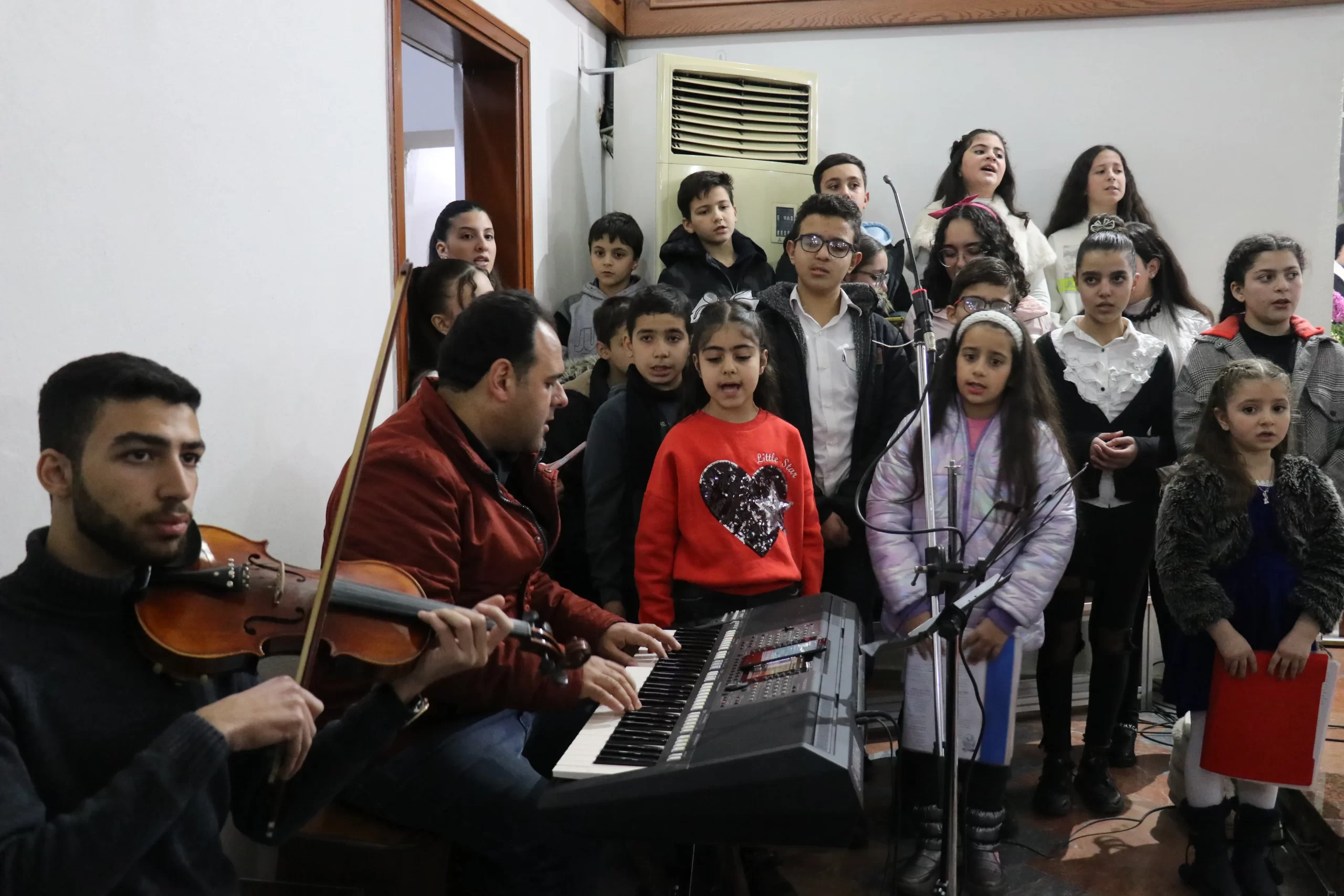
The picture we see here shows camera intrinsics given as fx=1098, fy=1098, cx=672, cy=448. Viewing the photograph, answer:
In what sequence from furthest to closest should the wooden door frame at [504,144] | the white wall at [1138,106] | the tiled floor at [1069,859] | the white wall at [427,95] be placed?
the white wall at [427,95] < the white wall at [1138,106] < the wooden door frame at [504,144] < the tiled floor at [1069,859]

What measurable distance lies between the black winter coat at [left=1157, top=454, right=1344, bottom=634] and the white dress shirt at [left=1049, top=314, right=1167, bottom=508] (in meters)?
0.37

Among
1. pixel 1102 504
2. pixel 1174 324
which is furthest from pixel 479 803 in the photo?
pixel 1174 324

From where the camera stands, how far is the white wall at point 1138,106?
4555mm

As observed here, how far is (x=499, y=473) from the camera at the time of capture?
6.41 ft

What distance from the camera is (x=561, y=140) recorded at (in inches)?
168

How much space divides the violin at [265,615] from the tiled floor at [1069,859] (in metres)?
1.30

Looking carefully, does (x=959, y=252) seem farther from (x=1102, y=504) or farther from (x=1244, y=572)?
(x=1244, y=572)

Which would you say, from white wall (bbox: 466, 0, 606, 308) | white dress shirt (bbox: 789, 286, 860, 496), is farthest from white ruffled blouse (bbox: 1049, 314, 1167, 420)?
white wall (bbox: 466, 0, 606, 308)

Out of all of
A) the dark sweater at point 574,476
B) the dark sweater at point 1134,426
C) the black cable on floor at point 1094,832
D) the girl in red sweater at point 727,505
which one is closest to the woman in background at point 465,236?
the dark sweater at point 574,476

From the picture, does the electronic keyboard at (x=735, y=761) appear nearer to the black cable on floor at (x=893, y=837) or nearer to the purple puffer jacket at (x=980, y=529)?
the black cable on floor at (x=893, y=837)

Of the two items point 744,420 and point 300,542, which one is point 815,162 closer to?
point 744,420

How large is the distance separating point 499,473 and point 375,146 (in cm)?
114

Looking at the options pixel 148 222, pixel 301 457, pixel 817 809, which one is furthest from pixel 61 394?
pixel 301 457

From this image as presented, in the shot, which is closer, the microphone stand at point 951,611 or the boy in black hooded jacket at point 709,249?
the microphone stand at point 951,611
